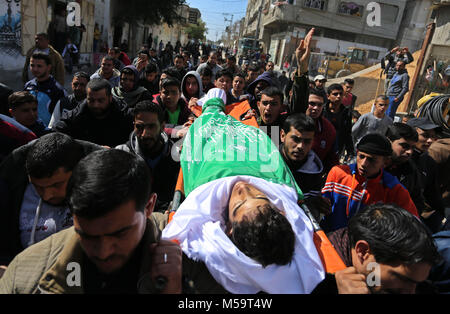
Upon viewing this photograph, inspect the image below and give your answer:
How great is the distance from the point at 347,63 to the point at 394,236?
24.7m

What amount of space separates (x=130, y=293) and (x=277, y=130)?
248 centimetres

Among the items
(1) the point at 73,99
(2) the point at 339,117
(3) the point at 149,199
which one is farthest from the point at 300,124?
(1) the point at 73,99

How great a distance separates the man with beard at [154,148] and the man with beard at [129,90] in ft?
5.63

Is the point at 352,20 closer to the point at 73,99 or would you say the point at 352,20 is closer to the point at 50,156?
the point at 73,99

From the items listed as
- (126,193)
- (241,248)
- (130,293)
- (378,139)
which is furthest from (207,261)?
(378,139)

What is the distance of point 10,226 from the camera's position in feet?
5.48

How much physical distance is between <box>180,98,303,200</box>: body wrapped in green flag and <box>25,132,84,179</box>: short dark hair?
3.10 ft

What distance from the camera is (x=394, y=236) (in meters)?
1.45

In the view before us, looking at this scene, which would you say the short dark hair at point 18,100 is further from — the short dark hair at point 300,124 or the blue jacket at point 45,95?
the short dark hair at point 300,124

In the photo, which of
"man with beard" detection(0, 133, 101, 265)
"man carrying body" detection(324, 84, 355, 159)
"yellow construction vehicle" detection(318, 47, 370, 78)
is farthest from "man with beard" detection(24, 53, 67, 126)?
"yellow construction vehicle" detection(318, 47, 370, 78)

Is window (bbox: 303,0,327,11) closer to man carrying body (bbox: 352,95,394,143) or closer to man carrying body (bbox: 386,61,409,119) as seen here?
man carrying body (bbox: 386,61,409,119)

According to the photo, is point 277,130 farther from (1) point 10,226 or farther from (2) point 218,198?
(1) point 10,226

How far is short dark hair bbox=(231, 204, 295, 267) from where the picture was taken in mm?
1616

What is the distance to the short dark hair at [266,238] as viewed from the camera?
1616mm
